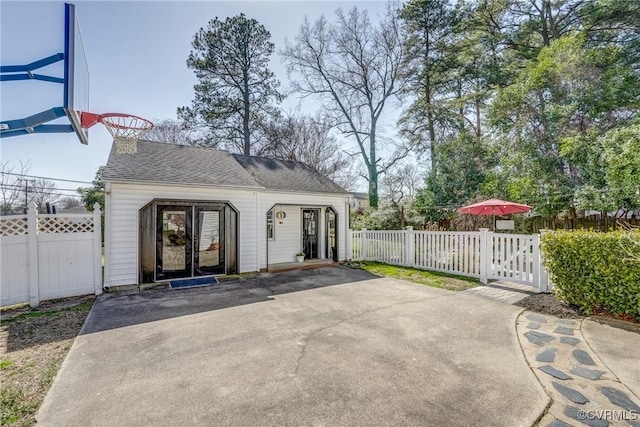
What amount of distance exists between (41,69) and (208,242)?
17.1 ft

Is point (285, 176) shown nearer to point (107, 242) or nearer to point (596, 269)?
point (107, 242)

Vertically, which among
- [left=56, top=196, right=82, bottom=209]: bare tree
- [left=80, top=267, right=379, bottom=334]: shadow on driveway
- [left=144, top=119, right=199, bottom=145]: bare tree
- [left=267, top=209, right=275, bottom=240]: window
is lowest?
[left=80, top=267, right=379, bottom=334]: shadow on driveway

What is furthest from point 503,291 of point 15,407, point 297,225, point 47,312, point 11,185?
point 11,185

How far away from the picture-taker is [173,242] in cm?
814

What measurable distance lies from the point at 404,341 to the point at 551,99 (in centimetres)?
1192

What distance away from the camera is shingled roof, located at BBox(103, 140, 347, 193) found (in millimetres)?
7892

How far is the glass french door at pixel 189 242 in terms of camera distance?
315 inches

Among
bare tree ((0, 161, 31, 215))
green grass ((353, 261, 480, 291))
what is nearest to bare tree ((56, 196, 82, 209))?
bare tree ((0, 161, 31, 215))

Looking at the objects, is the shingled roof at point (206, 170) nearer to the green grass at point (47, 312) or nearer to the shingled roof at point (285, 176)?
the shingled roof at point (285, 176)

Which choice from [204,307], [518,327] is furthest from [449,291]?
[204,307]

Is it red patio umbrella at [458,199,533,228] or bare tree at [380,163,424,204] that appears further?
bare tree at [380,163,424,204]

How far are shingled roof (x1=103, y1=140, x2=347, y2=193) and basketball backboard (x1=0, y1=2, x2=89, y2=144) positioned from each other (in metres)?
2.00

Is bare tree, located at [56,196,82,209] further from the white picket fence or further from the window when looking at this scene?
the white picket fence

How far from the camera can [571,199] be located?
10375 mm
